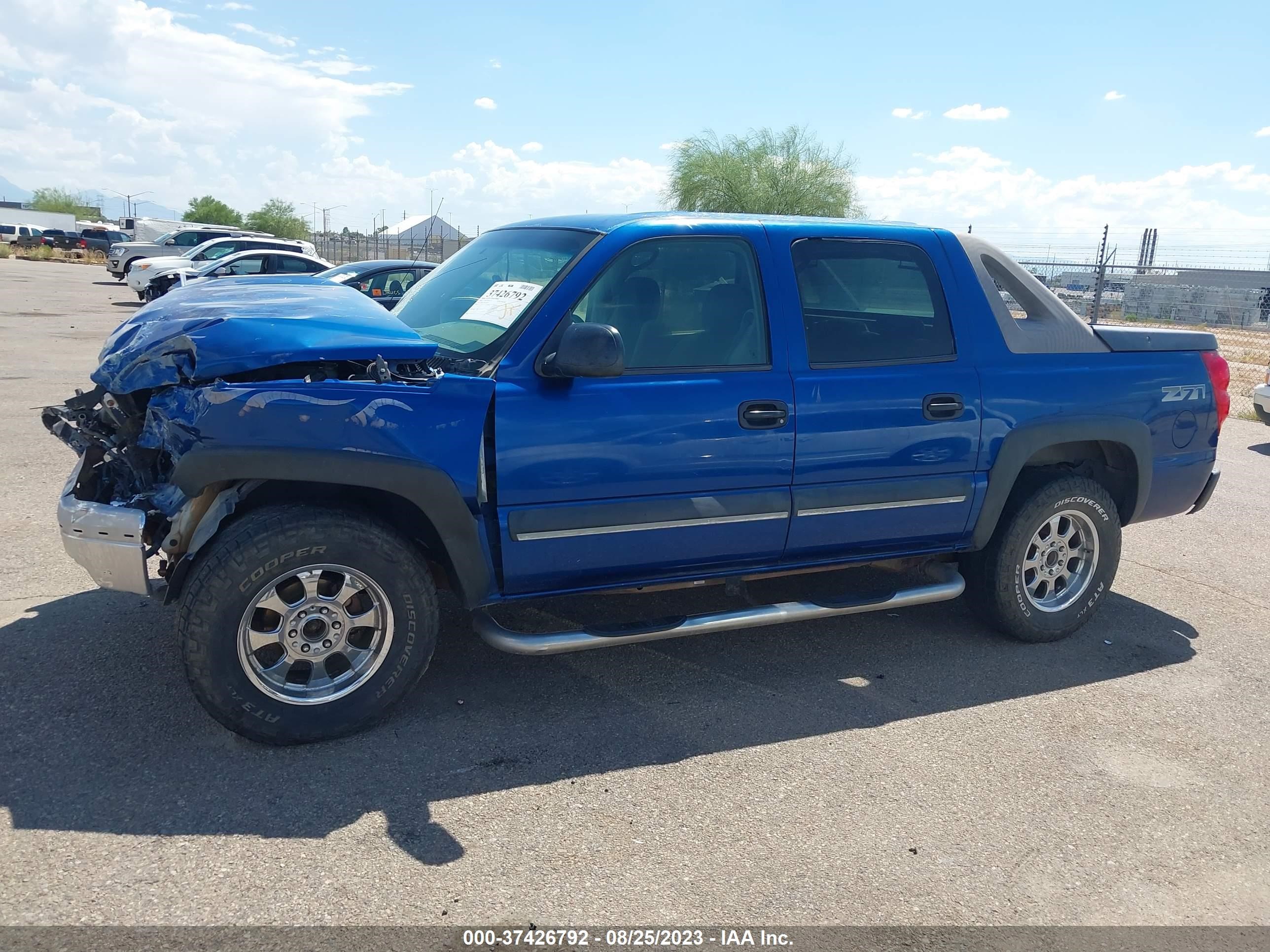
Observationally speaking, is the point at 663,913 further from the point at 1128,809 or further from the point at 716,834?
the point at 1128,809

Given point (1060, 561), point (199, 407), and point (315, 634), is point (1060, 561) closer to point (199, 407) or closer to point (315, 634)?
point (315, 634)

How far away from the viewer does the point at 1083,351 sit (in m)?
4.71

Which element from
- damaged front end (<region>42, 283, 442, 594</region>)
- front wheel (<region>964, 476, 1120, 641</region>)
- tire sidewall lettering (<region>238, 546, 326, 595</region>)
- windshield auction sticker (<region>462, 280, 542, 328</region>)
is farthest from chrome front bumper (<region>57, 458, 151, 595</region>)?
front wheel (<region>964, 476, 1120, 641</region>)

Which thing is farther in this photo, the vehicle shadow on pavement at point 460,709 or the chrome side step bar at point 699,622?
the chrome side step bar at point 699,622

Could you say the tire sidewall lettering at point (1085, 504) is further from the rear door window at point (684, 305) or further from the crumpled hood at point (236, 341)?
the crumpled hood at point (236, 341)

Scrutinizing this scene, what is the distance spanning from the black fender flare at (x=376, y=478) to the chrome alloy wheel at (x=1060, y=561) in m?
2.71

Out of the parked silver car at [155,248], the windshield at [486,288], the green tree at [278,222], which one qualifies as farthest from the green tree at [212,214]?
the windshield at [486,288]

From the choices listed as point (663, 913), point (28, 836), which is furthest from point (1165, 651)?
A: point (28, 836)

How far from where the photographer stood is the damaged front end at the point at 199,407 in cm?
329

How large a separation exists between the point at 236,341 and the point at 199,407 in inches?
10.4

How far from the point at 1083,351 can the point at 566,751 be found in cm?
310

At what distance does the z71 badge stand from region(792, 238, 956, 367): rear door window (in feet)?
4.32

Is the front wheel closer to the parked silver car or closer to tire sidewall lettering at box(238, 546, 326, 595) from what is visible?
tire sidewall lettering at box(238, 546, 326, 595)

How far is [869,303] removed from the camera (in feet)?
14.3
